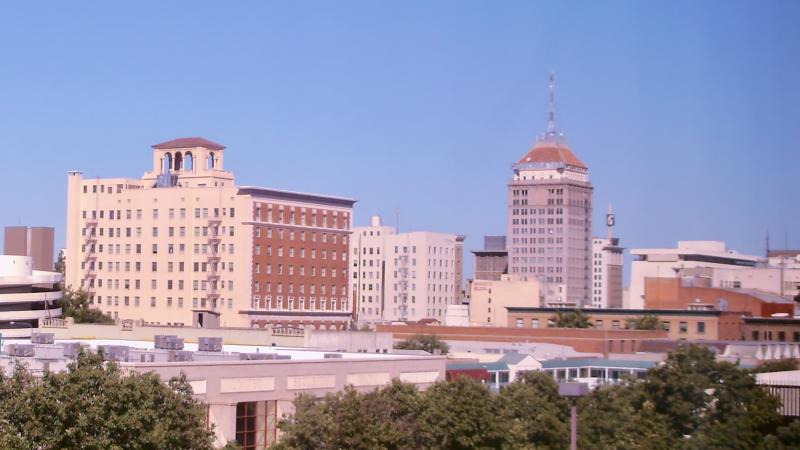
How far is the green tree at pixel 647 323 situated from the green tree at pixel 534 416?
52.6m

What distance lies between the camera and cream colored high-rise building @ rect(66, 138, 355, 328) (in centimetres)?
11225

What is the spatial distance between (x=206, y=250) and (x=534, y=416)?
3041 inches

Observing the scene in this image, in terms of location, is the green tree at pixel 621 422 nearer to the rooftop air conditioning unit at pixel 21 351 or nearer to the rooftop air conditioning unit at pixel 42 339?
the rooftop air conditioning unit at pixel 21 351

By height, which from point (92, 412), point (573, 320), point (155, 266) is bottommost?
point (92, 412)

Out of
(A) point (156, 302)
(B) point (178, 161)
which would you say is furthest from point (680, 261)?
(A) point (156, 302)

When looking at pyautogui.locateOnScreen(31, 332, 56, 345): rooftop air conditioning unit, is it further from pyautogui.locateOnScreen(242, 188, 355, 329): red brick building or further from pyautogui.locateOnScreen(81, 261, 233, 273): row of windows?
pyautogui.locateOnScreen(81, 261, 233, 273): row of windows

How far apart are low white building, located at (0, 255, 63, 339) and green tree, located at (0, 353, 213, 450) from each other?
51479mm

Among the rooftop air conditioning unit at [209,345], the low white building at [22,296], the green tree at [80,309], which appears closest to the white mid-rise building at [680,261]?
the green tree at [80,309]

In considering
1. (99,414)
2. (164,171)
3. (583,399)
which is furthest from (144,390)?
(164,171)

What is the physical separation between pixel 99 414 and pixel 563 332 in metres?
62.0

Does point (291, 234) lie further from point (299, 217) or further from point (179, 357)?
point (179, 357)

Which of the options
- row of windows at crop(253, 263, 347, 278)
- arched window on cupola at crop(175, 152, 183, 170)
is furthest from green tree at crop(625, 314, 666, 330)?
arched window on cupola at crop(175, 152, 183, 170)

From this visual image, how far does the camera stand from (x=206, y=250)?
114 m

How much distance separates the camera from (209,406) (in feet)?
125
